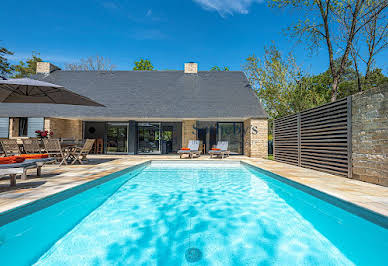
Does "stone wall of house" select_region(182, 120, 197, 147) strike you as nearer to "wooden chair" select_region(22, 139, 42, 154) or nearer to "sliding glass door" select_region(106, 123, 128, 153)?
"sliding glass door" select_region(106, 123, 128, 153)

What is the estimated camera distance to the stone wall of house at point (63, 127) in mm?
12648

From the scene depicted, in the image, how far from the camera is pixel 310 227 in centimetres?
298

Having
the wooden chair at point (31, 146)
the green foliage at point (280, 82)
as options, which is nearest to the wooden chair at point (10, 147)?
the wooden chair at point (31, 146)

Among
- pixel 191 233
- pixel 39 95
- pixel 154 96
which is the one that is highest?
pixel 154 96

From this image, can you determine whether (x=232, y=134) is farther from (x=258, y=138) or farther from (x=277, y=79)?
(x=277, y=79)

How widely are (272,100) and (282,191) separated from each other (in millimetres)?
14126

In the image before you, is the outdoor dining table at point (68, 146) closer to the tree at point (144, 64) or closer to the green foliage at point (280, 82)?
the green foliage at point (280, 82)

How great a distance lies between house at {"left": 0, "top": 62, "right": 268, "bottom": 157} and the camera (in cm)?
1267

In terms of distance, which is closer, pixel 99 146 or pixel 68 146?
pixel 68 146

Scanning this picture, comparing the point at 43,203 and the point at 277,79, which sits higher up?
the point at 277,79

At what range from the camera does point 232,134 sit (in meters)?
14.7

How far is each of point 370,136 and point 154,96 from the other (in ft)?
41.0

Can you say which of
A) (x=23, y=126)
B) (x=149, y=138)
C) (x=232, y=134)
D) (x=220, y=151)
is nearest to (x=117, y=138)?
(x=149, y=138)

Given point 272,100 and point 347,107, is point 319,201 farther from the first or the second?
point 272,100
